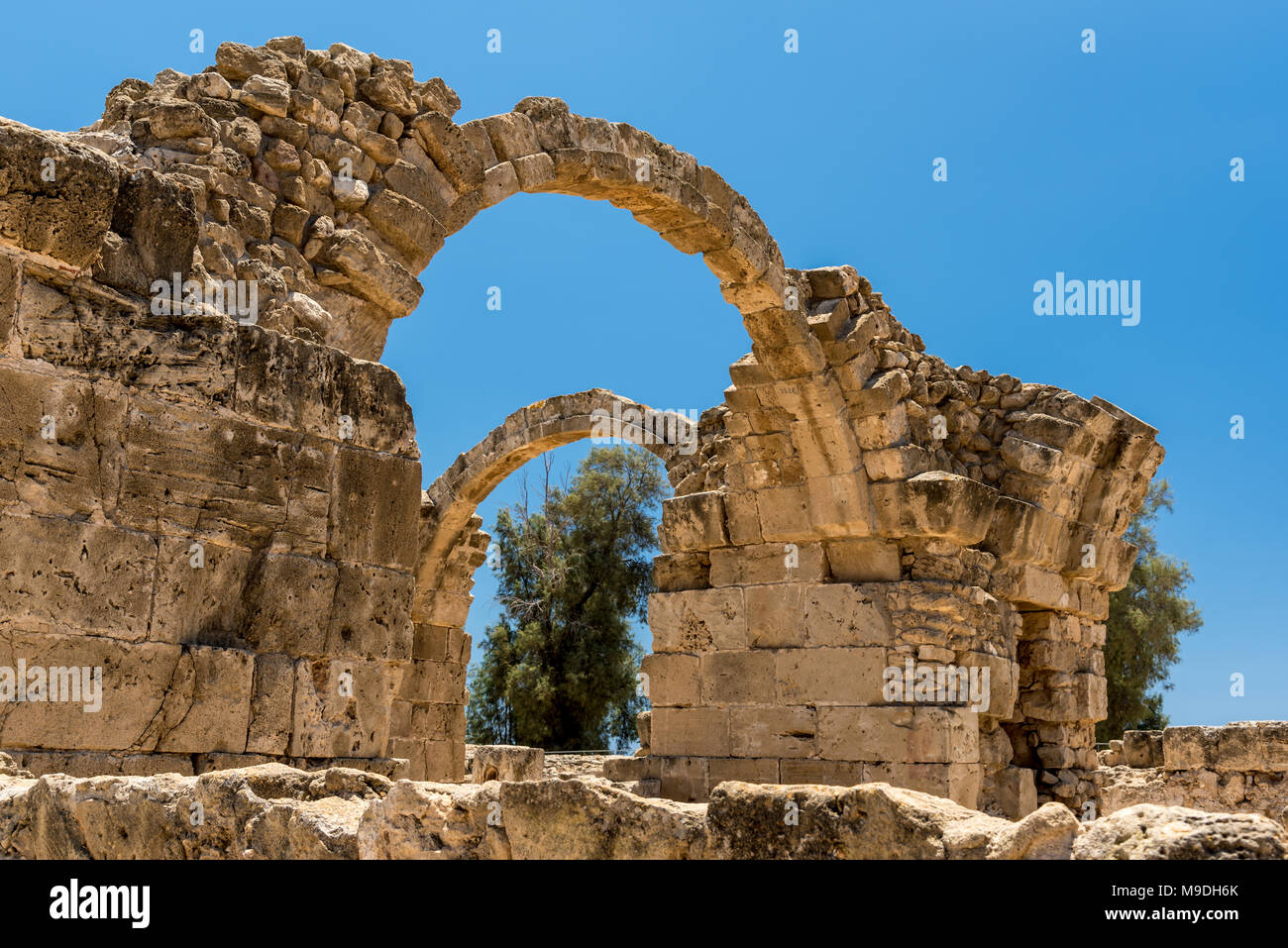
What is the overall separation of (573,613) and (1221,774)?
15.3 meters

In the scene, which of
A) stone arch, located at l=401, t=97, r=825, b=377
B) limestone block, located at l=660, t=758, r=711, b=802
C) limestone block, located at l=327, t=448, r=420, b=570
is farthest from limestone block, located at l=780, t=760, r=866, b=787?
limestone block, located at l=327, t=448, r=420, b=570

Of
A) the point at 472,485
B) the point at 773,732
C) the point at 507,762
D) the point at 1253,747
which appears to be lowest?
the point at 507,762

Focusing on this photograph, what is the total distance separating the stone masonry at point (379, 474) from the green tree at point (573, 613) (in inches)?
463

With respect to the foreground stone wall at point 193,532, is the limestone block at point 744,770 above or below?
below

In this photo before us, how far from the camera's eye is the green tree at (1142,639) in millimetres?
21688

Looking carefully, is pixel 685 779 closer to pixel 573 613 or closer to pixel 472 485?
pixel 472 485

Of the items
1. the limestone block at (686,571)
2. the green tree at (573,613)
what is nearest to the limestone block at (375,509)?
the limestone block at (686,571)

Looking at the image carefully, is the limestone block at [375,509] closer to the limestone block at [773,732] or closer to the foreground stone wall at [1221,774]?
the limestone block at [773,732]

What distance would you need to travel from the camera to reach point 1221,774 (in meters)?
9.27

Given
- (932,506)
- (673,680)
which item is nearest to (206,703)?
(673,680)

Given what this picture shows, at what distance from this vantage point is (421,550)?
1273 centimetres

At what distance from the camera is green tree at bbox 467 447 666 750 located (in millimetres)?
22266

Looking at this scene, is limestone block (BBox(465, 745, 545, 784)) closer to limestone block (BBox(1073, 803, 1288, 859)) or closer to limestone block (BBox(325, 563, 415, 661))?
limestone block (BBox(325, 563, 415, 661))

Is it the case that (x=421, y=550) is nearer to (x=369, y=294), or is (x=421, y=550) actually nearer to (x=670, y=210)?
(x=670, y=210)
